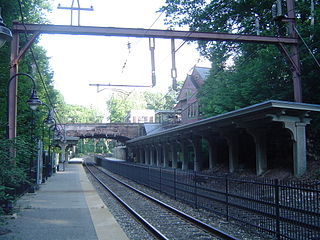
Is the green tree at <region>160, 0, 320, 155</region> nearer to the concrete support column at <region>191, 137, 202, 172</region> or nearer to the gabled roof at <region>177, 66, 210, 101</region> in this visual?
the concrete support column at <region>191, 137, 202, 172</region>

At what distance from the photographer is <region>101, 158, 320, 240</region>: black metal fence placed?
23.7 feet

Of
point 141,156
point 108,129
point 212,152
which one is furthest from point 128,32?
point 108,129

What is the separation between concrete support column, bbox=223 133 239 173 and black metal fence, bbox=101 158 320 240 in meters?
4.77

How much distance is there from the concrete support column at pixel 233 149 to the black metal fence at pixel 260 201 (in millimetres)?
4766

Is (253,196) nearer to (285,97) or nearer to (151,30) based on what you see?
(151,30)

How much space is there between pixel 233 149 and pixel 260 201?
35.8 feet

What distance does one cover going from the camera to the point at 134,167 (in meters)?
25.2

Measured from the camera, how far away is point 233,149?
64.3ft

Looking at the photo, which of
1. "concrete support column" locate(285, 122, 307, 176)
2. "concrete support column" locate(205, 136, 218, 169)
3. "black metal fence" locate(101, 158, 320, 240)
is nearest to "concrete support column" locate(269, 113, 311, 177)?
"concrete support column" locate(285, 122, 307, 176)

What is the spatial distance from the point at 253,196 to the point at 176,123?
37195 mm

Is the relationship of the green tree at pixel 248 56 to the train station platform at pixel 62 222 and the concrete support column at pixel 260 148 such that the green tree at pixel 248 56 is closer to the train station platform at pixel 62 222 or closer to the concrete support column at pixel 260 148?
the concrete support column at pixel 260 148

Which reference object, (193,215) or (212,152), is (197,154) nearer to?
(212,152)

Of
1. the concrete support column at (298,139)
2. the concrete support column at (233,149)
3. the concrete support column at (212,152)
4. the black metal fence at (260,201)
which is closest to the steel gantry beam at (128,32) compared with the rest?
the concrete support column at (298,139)

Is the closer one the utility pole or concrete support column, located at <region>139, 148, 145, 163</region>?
the utility pole
